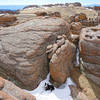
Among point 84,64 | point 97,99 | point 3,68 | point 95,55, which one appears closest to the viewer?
point 97,99

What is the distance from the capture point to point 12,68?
7.96 meters

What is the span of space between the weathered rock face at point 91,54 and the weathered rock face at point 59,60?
1.25 meters

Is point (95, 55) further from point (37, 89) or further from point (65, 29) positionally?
point (37, 89)

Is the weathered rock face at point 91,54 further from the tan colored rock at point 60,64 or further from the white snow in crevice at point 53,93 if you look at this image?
the white snow in crevice at point 53,93

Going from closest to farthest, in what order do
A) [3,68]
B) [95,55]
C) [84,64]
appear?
1. [3,68]
2. [95,55]
3. [84,64]

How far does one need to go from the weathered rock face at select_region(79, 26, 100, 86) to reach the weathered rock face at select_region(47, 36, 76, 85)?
125 cm

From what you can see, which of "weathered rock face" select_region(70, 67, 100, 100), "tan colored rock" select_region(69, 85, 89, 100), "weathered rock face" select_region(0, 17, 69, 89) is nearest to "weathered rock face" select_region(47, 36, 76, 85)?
"weathered rock face" select_region(0, 17, 69, 89)

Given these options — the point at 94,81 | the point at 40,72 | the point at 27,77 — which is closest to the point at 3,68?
the point at 27,77

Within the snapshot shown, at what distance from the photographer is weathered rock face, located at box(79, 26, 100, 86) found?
8.63 metres

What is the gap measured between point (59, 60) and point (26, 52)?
2231 millimetres

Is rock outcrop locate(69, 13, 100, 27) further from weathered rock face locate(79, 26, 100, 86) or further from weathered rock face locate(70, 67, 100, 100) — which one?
weathered rock face locate(70, 67, 100, 100)

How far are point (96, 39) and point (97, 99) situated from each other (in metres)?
3.94

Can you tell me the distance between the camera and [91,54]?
8969mm

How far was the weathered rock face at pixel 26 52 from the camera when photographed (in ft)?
25.7
